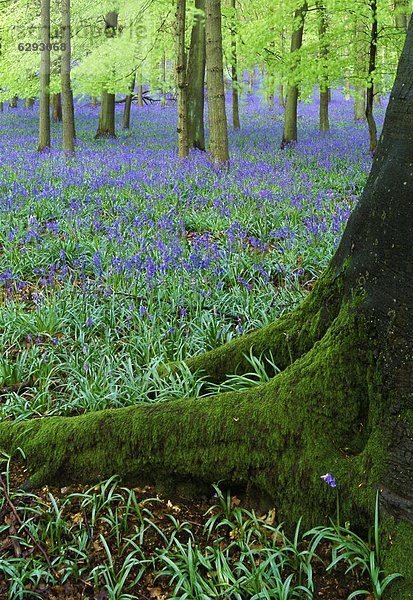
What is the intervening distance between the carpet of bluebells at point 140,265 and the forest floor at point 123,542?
758mm

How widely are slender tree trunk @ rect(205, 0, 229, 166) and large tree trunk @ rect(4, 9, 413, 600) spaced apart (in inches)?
377

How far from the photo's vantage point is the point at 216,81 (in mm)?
11914

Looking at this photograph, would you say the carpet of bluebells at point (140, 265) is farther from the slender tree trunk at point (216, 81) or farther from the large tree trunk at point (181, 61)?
the large tree trunk at point (181, 61)

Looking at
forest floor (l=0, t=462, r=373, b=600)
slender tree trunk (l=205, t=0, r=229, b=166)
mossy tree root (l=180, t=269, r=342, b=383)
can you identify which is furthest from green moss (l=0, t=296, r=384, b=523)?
slender tree trunk (l=205, t=0, r=229, b=166)

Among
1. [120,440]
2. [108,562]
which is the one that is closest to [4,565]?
[108,562]

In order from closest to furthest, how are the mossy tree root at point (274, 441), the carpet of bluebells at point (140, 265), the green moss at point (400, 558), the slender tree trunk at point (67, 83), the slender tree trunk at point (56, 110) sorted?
the green moss at point (400, 558), the mossy tree root at point (274, 441), the carpet of bluebells at point (140, 265), the slender tree trunk at point (67, 83), the slender tree trunk at point (56, 110)

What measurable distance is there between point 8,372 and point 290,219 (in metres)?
4.64

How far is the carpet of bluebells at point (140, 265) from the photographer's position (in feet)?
13.9

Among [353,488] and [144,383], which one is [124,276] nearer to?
[144,383]

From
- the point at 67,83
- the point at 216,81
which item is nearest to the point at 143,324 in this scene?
the point at 216,81

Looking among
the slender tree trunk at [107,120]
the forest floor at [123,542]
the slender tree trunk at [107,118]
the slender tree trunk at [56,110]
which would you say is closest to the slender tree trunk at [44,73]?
the slender tree trunk at [107,118]

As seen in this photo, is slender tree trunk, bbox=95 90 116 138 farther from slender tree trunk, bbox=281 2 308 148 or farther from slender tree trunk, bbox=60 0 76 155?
slender tree trunk, bbox=281 2 308 148

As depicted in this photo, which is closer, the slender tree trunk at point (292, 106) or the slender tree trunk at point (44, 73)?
the slender tree trunk at point (44, 73)

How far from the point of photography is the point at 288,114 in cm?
1830
